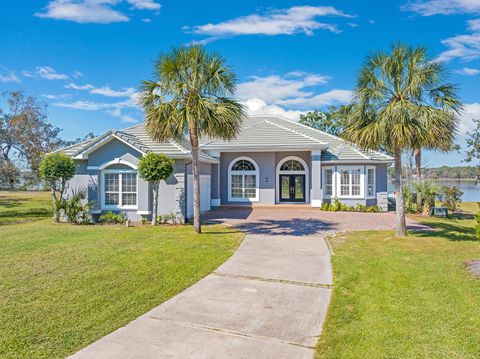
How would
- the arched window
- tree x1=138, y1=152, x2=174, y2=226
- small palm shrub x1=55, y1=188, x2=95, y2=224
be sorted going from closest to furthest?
tree x1=138, y1=152, x2=174, y2=226, small palm shrub x1=55, y1=188, x2=95, y2=224, the arched window

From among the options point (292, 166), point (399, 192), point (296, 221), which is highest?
point (292, 166)

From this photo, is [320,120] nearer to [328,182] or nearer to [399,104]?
[328,182]

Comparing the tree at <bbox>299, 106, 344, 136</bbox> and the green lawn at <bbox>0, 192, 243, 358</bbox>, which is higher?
the tree at <bbox>299, 106, 344, 136</bbox>

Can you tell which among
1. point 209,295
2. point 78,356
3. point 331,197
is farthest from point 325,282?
point 331,197

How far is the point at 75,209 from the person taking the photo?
16172 millimetres

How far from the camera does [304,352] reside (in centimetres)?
464

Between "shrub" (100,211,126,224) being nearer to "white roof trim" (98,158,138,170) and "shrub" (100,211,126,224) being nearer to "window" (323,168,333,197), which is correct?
"white roof trim" (98,158,138,170)

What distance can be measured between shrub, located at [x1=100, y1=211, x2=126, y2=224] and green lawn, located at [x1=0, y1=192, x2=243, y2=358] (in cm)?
296

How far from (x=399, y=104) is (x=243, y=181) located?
44.2 feet

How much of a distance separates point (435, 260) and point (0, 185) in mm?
33512

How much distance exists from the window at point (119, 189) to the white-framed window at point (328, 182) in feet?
41.3

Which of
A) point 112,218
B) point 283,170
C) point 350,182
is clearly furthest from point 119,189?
point 350,182

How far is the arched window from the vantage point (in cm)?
2394

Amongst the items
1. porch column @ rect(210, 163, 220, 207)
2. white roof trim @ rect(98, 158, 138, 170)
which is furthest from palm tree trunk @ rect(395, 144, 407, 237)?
porch column @ rect(210, 163, 220, 207)
